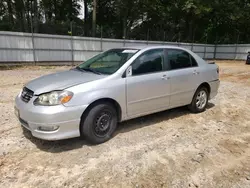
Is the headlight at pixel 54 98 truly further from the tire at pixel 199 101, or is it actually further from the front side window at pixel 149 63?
the tire at pixel 199 101

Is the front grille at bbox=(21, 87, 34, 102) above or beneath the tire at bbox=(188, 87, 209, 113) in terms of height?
above

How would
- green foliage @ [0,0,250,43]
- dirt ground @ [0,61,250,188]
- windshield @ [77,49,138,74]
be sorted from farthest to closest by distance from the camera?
1. green foliage @ [0,0,250,43]
2. windshield @ [77,49,138,74]
3. dirt ground @ [0,61,250,188]

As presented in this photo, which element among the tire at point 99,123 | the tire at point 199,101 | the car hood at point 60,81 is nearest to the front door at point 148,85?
the tire at point 99,123

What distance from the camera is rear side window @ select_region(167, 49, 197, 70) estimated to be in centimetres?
→ 450

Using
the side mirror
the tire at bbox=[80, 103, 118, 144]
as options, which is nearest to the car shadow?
the tire at bbox=[80, 103, 118, 144]

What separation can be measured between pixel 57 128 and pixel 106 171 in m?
0.93

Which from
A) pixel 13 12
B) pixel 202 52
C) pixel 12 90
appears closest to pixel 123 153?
pixel 12 90

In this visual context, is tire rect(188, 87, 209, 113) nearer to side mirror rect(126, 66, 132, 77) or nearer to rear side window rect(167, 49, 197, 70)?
rear side window rect(167, 49, 197, 70)

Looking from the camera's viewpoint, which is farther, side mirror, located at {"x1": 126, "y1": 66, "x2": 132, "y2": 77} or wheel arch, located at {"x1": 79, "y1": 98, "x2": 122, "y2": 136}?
side mirror, located at {"x1": 126, "y1": 66, "x2": 132, "y2": 77}

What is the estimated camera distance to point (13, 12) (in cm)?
2658

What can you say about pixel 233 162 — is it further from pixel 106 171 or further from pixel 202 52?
pixel 202 52

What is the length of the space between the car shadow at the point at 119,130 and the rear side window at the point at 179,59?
1.15m

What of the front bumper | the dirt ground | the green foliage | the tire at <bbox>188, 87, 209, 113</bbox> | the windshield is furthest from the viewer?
the green foliage

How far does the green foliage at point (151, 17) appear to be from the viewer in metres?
24.6
